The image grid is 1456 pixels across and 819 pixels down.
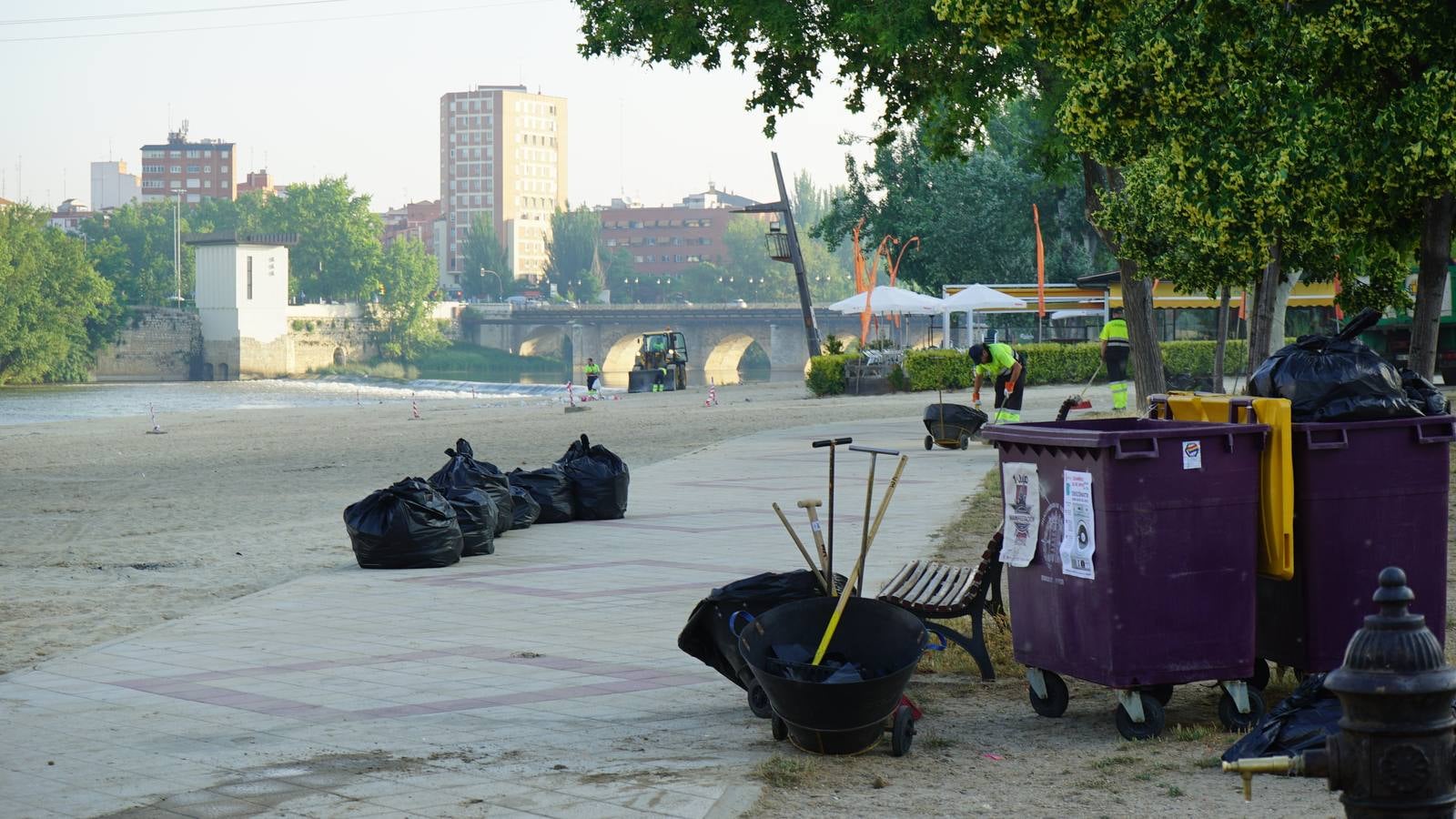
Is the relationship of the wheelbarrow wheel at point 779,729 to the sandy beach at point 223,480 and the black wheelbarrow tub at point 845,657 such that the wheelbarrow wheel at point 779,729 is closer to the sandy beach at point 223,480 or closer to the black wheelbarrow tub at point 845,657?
the black wheelbarrow tub at point 845,657

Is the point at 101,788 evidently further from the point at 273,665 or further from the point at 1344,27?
the point at 1344,27

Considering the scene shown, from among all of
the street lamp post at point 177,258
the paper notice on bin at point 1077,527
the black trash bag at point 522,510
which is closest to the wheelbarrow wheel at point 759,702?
the paper notice on bin at point 1077,527

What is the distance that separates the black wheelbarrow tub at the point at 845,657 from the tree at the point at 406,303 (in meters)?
122

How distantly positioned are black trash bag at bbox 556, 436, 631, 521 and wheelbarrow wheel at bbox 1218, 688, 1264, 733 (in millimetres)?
8615

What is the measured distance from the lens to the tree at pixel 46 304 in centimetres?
9262

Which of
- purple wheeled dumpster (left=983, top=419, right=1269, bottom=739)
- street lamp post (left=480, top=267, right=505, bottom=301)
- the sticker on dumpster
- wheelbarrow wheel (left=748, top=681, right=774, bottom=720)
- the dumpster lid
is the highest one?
street lamp post (left=480, top=267, right=505, bottom=301)

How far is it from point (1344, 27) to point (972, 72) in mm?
9002

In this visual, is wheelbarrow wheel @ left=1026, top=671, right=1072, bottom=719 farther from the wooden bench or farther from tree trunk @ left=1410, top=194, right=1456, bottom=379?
tree trunk @ left=1410, top=194, right=1456, bottom=379

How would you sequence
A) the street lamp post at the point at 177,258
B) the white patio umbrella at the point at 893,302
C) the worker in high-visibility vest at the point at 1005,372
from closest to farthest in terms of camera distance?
the worker in high-visibility vest at the point at 1005,372, the white patio umbrella at the point at 893,302, the street lamp post at the point at 177,258

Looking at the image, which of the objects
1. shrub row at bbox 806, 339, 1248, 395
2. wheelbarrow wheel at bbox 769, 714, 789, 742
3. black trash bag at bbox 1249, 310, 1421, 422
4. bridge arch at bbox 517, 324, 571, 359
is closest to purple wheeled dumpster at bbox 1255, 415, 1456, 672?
black trash bag at bbox 1249, 310, 1421, 422

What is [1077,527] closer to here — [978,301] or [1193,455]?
[1193,455]

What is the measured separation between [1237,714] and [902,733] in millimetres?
1309

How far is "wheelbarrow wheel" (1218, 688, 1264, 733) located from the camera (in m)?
5.91

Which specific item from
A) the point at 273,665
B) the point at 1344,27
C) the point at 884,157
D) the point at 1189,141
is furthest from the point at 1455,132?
the point at 884,157
